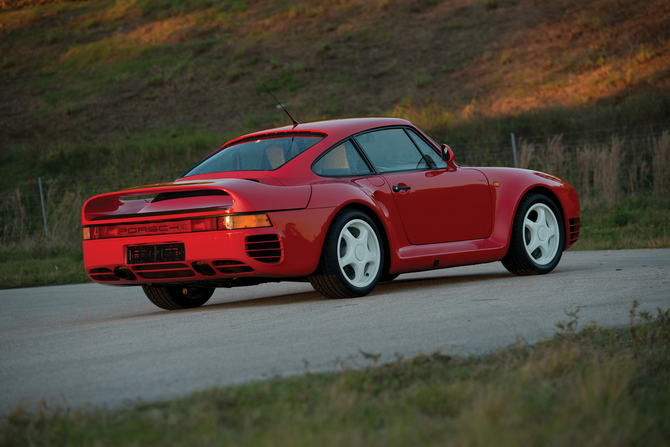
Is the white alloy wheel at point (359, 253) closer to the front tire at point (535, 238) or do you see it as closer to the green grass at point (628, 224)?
the front tire at point (535, 238)

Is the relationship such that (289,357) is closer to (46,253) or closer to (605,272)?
(605,272)

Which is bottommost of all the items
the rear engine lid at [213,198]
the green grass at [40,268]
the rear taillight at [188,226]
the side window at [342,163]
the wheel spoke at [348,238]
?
the green grass at [40,268]

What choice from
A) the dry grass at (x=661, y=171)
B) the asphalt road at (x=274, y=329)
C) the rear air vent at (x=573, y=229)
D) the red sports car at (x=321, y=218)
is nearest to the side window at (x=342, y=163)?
the red sports car at (x=321, y=218)

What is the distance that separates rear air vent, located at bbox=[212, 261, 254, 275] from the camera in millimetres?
5551

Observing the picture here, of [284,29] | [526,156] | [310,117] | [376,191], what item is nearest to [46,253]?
[526,156]

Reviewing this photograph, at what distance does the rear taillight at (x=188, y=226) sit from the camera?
5.53 metres

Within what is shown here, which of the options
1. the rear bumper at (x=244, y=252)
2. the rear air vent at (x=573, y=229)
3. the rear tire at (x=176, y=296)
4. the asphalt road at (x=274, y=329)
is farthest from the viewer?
the rear air vent at (x=573, y=229)

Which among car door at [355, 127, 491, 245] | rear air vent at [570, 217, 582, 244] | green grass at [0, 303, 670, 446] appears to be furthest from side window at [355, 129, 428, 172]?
green grass at [0, 303, 670, 446]

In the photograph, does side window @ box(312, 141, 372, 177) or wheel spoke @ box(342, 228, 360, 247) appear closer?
wheel spoke @ box(342, 228, 360, 247)

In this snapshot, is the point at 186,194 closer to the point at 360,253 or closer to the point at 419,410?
the point at 360,253

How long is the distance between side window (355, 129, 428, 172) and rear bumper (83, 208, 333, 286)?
1.00m

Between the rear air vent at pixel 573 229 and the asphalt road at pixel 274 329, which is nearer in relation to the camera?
the asphalt road at pixel 274 329

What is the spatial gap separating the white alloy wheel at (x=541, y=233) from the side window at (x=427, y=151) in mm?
950

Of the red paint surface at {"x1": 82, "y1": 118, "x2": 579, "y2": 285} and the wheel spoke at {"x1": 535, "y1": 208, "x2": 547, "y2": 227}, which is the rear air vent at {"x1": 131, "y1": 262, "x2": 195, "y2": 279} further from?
the wheel spoke at {"x1": 535, "y1": 208, "x2": 547, "y2": 227}
